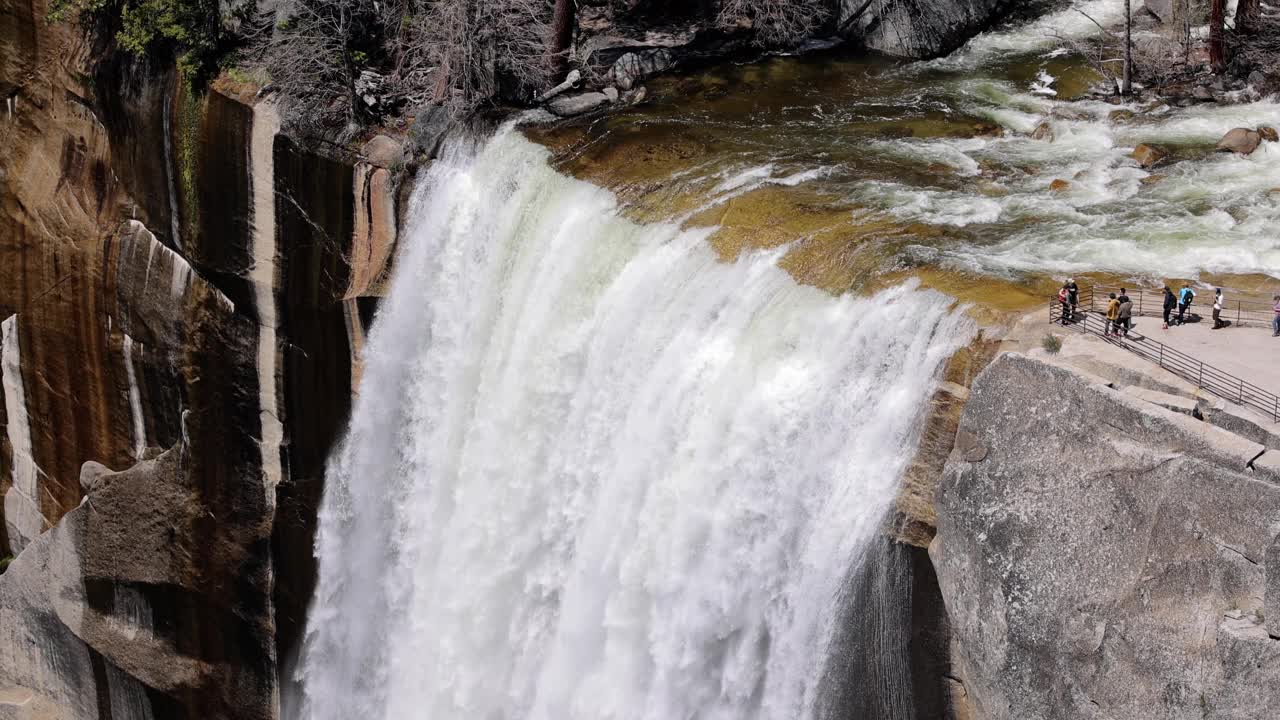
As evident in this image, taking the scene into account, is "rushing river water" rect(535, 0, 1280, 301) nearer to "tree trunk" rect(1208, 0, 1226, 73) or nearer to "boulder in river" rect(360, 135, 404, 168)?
"tree trunk" rect(1208, 0, 1226, 73)

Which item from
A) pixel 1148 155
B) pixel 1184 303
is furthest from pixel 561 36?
pixel 1184 303

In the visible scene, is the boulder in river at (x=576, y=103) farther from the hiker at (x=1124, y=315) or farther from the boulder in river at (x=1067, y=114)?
the hiker at (x=1124, y=315)

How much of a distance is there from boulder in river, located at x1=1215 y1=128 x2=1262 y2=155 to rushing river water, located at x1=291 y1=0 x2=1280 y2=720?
30cm

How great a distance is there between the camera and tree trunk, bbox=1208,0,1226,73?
1152 inches

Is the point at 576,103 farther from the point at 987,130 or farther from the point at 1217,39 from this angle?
the point at 1217,39

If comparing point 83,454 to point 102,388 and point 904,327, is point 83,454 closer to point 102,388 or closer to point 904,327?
point 102,388

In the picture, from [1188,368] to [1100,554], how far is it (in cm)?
263

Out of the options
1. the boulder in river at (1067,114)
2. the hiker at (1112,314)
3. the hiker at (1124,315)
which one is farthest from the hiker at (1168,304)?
the boulder in river at (1067,114)

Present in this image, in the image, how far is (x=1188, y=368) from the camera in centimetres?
1633

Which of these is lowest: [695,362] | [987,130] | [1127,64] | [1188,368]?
[695,362]

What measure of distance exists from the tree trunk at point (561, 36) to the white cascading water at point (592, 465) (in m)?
3.84

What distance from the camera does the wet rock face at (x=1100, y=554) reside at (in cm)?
1406

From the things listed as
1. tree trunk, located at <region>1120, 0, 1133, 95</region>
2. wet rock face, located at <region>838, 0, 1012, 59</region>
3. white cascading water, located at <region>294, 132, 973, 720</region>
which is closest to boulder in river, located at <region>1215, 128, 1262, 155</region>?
tree trunk, located at <region>1120, 0, 1133, 95</region>

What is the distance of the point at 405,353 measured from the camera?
2611 centimetres
